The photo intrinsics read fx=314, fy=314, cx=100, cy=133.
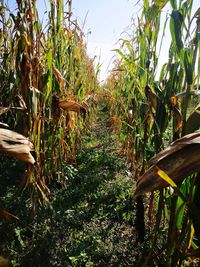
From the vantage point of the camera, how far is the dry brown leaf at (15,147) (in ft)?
2.89

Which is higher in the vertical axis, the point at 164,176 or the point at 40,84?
the point at 40,84

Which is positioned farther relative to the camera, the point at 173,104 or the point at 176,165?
the point at 173,104

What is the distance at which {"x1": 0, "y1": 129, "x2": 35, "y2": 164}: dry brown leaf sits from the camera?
0.88 metres

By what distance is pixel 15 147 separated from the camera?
892mm

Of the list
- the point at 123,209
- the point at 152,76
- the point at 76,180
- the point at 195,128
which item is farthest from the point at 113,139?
the point at 195,128

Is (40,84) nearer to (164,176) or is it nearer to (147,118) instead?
(147,118)

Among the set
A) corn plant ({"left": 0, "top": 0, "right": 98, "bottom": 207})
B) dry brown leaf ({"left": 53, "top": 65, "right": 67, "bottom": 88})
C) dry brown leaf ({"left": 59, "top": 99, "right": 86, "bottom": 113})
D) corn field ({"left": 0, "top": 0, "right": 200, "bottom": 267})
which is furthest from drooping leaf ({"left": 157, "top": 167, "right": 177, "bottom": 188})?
dry brown leaf ({"left": 53, "top": 65, "right": 67, "bottom": 88})

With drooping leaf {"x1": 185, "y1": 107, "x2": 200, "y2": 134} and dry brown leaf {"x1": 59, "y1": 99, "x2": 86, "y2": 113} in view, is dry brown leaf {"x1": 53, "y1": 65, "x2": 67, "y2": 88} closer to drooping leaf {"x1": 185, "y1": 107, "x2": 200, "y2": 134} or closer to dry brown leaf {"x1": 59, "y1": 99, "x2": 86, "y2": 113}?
Result: dry brown leaf {"x1": 59, "y1": 99, "x2": 86, "y2": 113}

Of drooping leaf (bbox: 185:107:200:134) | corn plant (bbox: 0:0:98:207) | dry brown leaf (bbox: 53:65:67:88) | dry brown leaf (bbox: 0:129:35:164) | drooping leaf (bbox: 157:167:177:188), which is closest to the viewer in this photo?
drooping leaf (bbox: 157:167:177:188)

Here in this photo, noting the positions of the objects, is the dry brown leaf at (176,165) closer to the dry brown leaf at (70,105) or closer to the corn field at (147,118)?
the corn field at (147,118)

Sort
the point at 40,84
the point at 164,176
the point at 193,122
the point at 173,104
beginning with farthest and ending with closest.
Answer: the point at 40,84
the point at 173,104
the point at 193,122
the point at 164,176

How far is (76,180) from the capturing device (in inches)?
113

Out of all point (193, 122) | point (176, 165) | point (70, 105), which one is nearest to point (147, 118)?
point (70, 105)

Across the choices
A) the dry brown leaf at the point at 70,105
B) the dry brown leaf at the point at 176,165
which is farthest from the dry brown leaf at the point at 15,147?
the dry brown leaf at the point at 70,105
